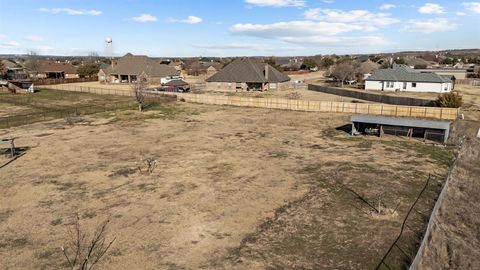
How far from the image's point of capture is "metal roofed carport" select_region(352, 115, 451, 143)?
31469 mm

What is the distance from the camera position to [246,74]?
6906 cm

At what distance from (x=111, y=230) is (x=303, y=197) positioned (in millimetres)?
9916

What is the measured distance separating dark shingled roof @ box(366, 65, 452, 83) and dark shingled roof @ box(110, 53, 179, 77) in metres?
45.8

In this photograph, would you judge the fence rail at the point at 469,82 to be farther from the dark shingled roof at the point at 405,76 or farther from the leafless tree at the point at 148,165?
the leafless tree at the point at 148,165

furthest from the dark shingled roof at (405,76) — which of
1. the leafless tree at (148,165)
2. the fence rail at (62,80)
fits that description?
the fence rail at (62,80)

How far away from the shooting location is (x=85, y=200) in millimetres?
19391

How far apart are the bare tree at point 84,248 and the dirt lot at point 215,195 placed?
1.09 ft

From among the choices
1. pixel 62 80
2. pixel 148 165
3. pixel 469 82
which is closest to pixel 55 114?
pixel 148 165

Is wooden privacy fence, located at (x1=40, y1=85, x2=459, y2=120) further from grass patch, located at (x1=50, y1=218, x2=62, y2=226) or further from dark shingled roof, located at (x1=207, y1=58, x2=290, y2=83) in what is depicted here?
grass patch, located at (x1=50, y1=218, x2=62, y2=226)

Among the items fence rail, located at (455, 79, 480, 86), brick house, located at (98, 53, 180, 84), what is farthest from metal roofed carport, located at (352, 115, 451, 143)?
brick house, located at (98, 53, 180, 84)

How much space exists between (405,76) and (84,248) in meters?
63.3

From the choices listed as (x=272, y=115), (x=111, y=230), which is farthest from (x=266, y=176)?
(x=272, y=115)

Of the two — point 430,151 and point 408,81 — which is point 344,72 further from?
point 430,151

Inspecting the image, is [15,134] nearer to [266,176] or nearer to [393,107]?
[266,176]
